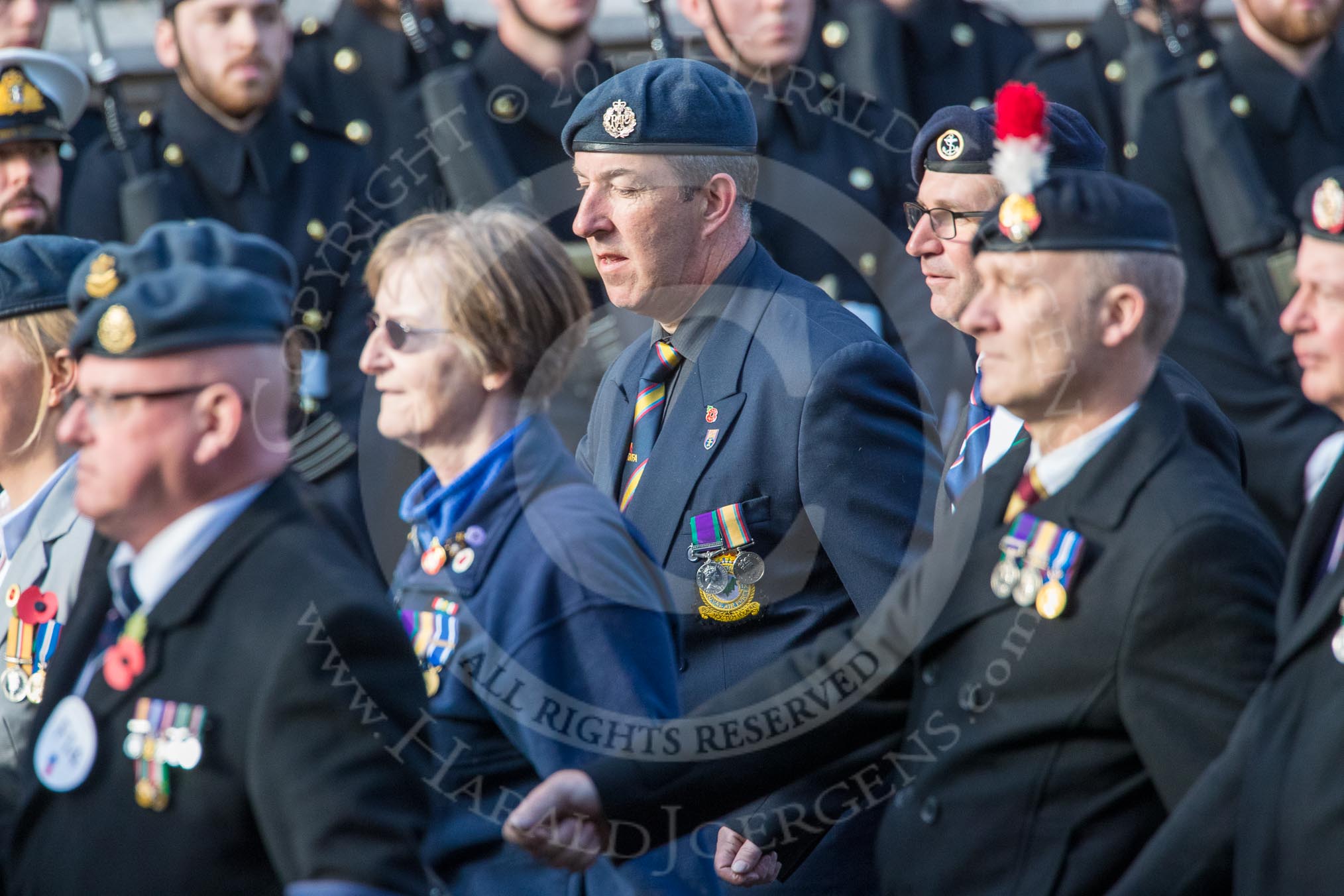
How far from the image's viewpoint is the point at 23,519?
3984mm

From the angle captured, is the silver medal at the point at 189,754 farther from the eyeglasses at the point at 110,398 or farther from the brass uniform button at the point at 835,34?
the brass uniform button at the point at 835,34

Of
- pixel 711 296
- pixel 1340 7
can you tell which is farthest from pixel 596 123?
pixel 1340 7

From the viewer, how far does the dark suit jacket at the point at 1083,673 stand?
2.92 m

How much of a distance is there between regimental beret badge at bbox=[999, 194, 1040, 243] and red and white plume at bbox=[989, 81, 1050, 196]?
2cm

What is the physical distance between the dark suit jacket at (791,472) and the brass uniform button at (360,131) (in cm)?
324

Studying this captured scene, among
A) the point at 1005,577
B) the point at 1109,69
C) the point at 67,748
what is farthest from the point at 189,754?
the point at 1109,69

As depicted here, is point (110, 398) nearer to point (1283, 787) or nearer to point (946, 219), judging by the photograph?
point (1283, 787)

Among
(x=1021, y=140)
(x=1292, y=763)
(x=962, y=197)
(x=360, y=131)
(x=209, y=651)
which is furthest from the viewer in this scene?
(x=360, y=131)

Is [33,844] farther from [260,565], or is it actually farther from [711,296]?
[711,296]

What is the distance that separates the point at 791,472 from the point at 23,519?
4.65 feet

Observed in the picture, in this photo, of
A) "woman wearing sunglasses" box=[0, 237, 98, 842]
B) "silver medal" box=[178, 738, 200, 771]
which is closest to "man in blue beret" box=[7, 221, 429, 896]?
"silver medal" box=[178, 738, 200, 771]

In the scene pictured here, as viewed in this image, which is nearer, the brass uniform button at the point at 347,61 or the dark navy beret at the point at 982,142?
the dark navy beret at the point at 982,142

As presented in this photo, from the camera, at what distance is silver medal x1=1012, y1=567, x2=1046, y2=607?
3053mm

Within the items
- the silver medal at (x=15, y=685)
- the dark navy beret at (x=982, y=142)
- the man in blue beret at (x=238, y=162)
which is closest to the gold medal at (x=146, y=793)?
the silver medal at (x=15, y=685)
